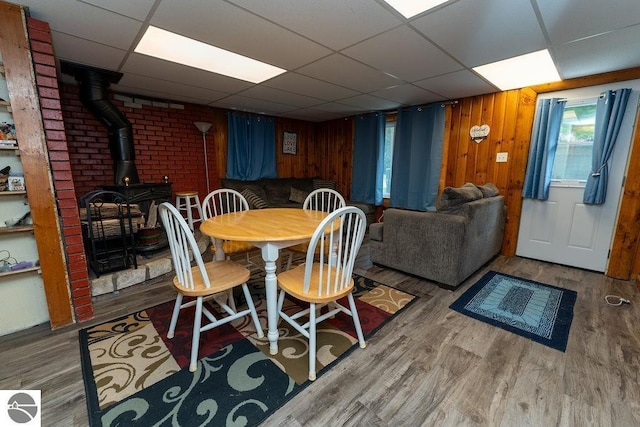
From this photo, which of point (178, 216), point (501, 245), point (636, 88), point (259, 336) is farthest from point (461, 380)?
point (636, 88)

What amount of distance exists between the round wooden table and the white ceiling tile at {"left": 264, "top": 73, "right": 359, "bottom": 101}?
1621 millimetres

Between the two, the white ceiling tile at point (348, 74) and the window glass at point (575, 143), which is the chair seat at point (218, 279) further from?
the window glass at point (575, 143)

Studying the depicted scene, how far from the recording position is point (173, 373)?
152cm

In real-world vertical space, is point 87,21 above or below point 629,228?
above

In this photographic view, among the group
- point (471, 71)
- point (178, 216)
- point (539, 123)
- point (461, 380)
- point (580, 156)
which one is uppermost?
point (471, 71)

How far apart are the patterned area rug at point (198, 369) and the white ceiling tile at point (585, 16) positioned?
2220 millimetres

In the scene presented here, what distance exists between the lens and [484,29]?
1833mm

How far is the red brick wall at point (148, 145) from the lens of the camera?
314cm

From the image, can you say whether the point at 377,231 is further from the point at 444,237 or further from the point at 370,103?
the point at 370,103

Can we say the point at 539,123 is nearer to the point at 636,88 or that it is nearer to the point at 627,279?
the point at 636,88

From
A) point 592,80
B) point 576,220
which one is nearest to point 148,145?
point 592,80

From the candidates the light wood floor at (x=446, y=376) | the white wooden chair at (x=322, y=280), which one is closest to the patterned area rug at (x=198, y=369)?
the light wood floor at (x=446, y=376)

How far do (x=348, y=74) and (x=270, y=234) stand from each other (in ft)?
6.50

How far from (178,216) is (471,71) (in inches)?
115
